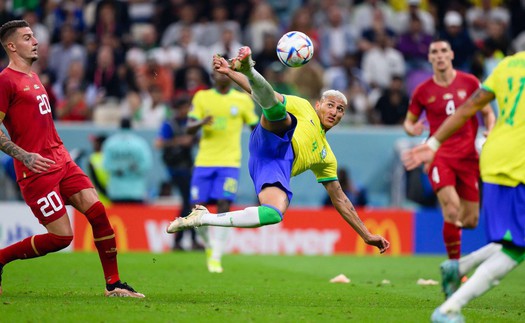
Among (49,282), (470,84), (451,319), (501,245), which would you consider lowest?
(49,282)

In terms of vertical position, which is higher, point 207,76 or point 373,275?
point 207,76

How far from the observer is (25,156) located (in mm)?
9773

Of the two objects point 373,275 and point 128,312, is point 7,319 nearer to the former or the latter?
point 128,312

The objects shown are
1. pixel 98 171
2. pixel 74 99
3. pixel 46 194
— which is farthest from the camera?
pixel 74 99

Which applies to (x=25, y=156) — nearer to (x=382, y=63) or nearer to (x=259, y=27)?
(x=259, y=27)

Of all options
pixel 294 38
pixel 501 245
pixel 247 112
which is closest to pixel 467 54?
pixel 247 112

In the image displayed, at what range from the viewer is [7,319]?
8.47 metres

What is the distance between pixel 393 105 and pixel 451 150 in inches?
333

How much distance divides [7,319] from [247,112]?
8.09 meters

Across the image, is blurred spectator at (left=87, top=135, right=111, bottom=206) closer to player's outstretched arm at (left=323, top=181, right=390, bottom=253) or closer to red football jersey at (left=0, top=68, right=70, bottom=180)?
player's outstretched arm at (left=323, top=181, right=390, bottom=253)

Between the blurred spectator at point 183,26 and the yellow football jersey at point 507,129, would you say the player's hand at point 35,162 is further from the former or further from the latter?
the blurred spectator at point 183,26

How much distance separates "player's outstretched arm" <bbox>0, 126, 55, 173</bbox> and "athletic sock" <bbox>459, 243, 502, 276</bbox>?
170 inches

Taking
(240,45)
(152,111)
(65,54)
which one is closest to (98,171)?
(152,111)

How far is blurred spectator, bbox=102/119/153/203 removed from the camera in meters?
19.3
